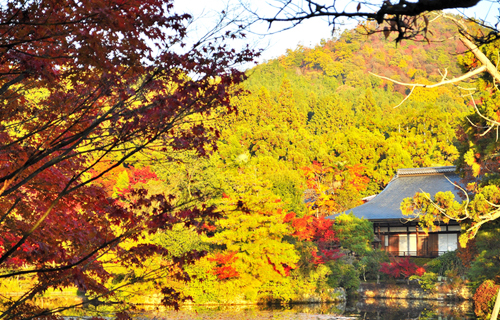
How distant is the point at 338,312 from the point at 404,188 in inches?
384

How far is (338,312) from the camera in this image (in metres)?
14.6

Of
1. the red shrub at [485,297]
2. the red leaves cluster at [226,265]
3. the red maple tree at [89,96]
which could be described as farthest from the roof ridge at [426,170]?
the red maple tree at [89,96]

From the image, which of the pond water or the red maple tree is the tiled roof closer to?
the pond water

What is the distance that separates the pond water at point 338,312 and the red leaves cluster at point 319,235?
5.38 ft

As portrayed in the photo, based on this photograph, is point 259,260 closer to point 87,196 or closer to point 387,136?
point 87,196

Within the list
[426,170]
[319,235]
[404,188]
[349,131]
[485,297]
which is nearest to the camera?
[485,297]

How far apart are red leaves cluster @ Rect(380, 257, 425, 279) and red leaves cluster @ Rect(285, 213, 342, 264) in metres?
1.81

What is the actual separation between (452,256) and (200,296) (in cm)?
870

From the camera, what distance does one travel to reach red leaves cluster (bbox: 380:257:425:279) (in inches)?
693

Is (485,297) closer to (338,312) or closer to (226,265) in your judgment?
(338,312)

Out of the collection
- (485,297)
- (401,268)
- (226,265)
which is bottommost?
(485,297)

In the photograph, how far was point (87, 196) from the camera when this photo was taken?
457 centimetres

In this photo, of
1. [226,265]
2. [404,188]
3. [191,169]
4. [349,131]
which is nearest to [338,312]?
[226,265]

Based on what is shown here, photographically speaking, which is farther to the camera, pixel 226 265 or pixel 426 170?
pixel 426 170
